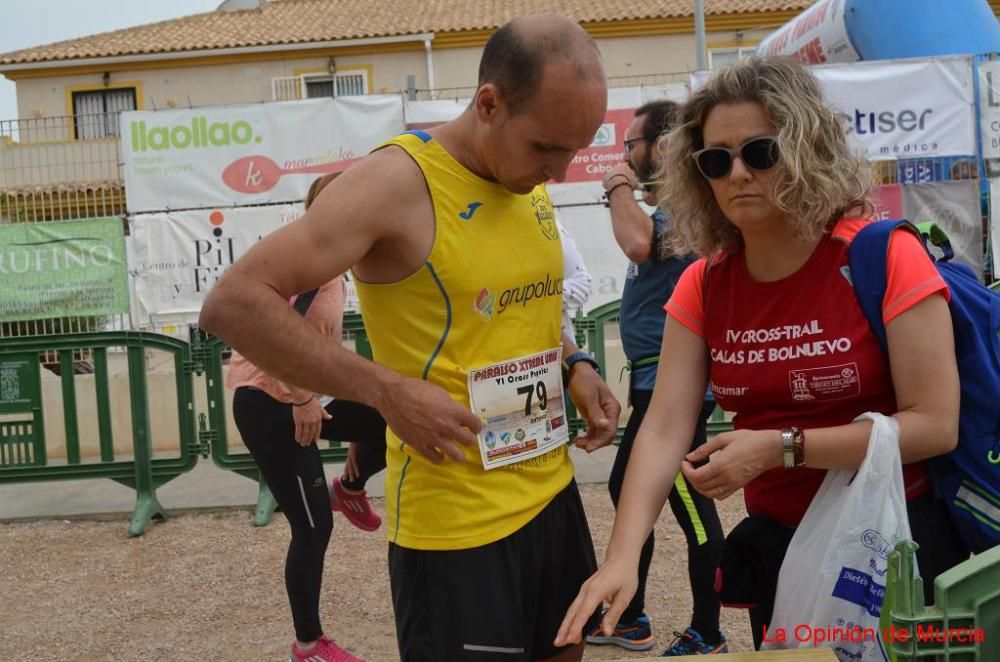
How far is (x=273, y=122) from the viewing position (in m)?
11.3

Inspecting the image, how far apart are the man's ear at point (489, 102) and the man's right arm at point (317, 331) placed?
11.2 inches

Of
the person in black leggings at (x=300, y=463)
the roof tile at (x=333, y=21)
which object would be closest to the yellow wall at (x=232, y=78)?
the roof tile at (x=333, y=21)

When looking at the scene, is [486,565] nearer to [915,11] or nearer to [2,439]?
[2,439]

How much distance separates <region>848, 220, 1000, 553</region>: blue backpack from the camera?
1.75m

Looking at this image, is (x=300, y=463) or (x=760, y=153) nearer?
(x=760, y=153)

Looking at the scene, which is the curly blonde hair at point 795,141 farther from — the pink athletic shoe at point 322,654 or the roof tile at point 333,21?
the roof tile at point 333,21

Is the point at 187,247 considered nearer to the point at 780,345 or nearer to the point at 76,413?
the point at 76,413

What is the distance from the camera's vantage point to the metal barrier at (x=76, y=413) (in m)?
6.30

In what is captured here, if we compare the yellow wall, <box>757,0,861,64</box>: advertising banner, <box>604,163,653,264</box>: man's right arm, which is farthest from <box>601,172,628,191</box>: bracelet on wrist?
the yellow wall

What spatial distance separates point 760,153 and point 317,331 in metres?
0.93

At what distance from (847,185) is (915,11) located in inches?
290

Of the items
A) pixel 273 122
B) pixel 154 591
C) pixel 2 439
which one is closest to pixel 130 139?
pixel 273 122

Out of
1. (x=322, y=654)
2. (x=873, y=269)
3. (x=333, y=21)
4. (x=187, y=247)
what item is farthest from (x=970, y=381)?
(x=333, y=21)

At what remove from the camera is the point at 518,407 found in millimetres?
2143
